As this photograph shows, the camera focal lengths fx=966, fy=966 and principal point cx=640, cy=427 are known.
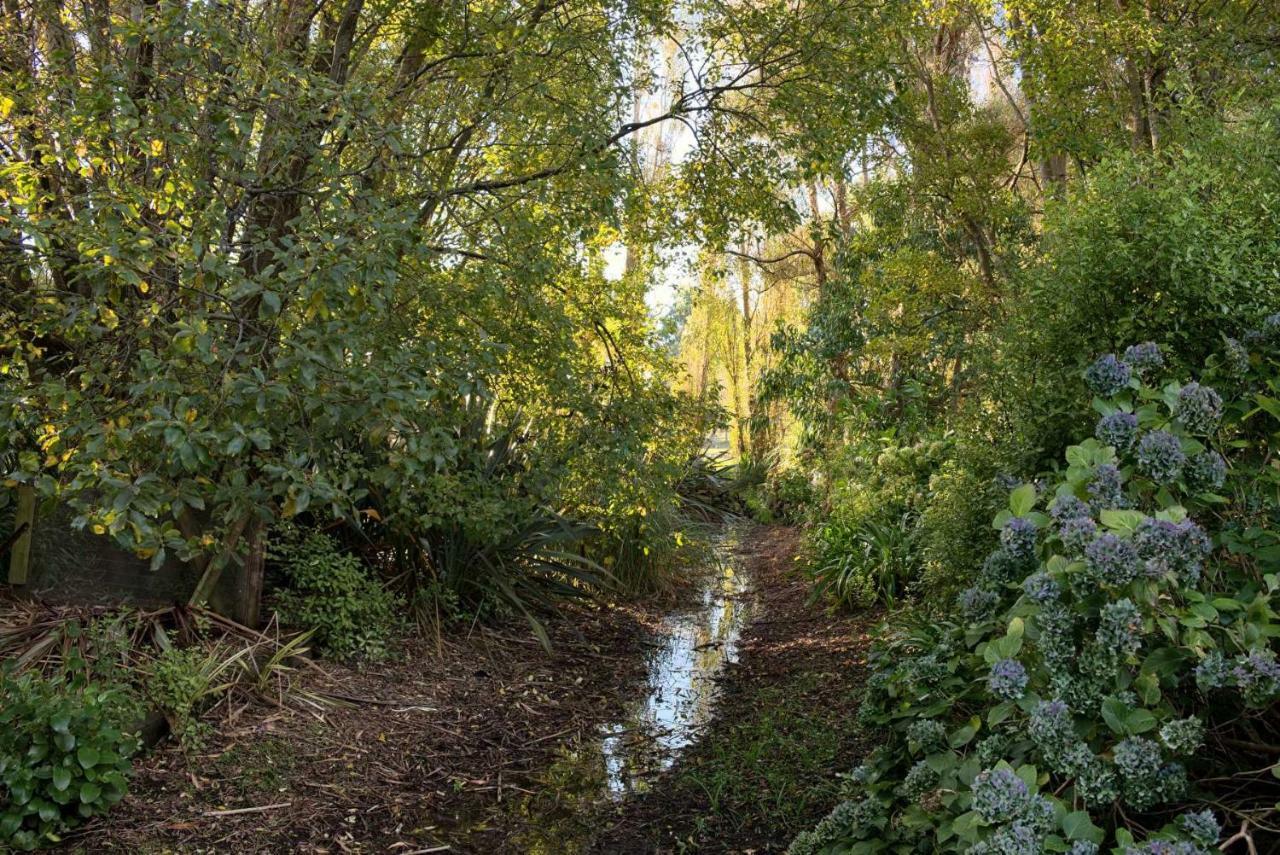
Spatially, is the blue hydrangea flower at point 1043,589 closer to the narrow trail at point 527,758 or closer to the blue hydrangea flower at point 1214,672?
the blue hydrangea flower at point 1214,672

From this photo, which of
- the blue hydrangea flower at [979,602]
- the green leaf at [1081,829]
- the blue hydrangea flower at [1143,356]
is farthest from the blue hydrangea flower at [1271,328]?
the green leaf at [1081,829]

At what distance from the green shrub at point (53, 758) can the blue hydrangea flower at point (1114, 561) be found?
11.1 ft

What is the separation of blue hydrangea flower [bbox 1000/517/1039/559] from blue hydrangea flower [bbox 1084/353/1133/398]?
1.53 ft

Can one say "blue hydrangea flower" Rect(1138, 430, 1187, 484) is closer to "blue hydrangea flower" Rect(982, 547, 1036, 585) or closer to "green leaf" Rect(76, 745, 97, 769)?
"blue hydrangea flower" Rect(982, 547, 1036, 585)

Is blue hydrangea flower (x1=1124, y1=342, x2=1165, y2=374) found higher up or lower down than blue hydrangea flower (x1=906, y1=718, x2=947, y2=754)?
higher up

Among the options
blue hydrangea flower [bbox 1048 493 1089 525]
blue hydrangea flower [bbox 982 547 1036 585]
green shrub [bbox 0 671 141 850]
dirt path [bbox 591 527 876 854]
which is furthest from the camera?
dirt path [bbox 591 527 876 854]

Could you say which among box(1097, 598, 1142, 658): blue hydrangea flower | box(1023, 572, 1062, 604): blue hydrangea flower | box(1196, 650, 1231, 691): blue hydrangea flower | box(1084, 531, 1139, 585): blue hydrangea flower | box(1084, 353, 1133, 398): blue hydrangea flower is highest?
box(1084, 353, 1133, 398): blue hydrangea flower

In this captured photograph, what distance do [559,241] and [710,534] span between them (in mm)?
8579

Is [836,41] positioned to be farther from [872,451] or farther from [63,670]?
[63,670]

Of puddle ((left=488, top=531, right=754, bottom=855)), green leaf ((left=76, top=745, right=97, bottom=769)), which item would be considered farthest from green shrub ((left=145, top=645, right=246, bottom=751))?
puddle ((left=488, top=531, right=754, bottom=855))

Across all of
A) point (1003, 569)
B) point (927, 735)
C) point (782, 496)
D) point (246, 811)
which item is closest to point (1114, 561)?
point (1003, 569)

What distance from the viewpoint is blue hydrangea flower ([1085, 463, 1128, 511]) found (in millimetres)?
2453

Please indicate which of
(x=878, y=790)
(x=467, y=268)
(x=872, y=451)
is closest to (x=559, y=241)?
(x=467, y=268)

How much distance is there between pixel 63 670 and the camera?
386 centimetres
